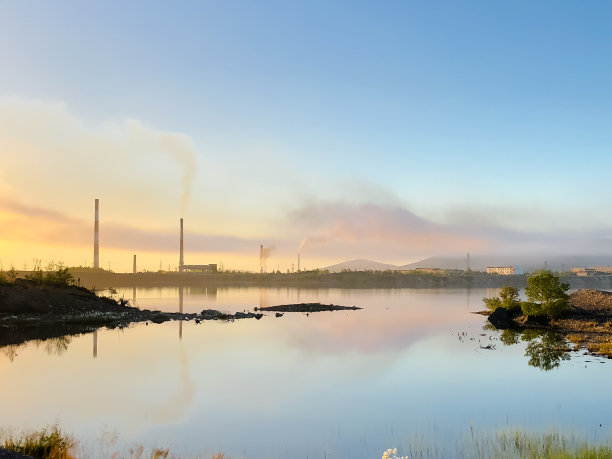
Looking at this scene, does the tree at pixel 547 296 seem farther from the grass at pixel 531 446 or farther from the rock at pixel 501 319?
the grass at pixel 531 446

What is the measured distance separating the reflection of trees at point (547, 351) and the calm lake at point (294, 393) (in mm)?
201

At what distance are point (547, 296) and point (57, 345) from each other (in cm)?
5279

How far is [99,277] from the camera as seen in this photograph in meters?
167

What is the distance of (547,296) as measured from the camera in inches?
2400

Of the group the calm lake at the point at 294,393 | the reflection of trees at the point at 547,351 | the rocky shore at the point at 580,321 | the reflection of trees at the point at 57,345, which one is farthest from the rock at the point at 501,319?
the reflection of trees at the point at 57,345

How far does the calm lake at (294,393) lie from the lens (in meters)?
19.0

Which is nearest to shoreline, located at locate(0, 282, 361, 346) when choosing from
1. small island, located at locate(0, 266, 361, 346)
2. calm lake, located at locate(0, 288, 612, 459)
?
small island, located at locate(0, 266, 361, 346)

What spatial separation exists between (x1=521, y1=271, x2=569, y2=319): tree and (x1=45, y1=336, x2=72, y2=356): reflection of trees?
50.4 meters

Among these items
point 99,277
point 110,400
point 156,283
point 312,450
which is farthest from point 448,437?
point 156,283

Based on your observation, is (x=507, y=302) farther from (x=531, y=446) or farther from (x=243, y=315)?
(x=531, y=446)

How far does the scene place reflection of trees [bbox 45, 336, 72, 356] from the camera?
125 feet

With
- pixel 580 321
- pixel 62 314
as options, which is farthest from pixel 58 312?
pixel 580 321

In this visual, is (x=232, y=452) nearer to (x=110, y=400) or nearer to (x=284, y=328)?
(x=110, y=400)

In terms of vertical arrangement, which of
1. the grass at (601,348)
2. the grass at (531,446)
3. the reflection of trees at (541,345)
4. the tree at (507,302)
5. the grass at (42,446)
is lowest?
the reflection of trees at (541,345)
